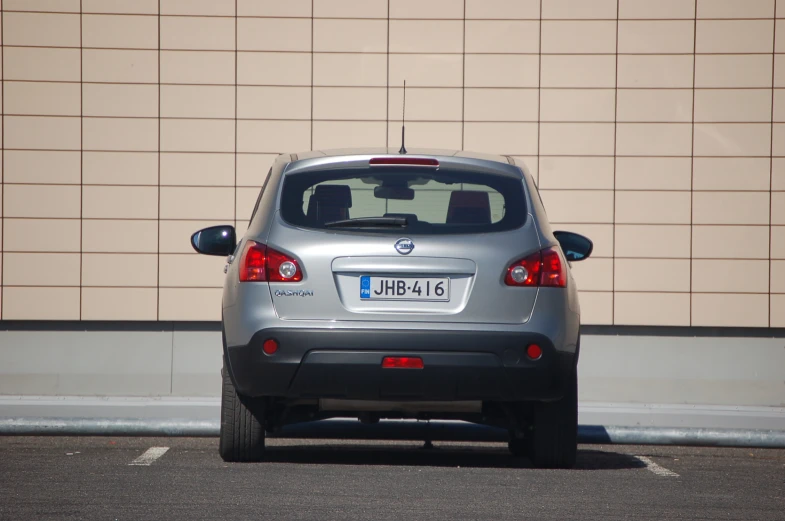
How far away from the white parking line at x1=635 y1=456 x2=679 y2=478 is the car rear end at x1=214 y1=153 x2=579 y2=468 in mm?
938

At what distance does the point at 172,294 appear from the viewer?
1233cm

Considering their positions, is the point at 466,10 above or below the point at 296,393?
above

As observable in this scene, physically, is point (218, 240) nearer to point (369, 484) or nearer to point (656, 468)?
point (369, 484)

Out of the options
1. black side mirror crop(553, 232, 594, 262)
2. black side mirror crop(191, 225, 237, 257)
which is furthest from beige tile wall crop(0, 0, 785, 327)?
black side mirror crop(191, 225, 237, 257)

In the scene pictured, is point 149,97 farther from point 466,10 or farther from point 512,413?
point 512,413

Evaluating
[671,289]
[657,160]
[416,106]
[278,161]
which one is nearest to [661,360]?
[671,289]

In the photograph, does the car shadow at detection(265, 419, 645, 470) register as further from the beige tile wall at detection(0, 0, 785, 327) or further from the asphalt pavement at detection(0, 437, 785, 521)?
the beige tile wall at detection(0, 0, 785, 327)

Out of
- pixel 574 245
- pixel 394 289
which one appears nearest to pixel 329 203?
pixel 394 289

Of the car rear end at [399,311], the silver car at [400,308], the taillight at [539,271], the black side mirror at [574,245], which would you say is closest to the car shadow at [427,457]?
the silver car at [400,308]

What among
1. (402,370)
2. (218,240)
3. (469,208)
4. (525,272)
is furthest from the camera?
(218,240)

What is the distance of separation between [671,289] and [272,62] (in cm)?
454

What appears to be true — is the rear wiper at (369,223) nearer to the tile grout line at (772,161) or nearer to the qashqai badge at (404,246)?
the qashqai badge at (404,246)

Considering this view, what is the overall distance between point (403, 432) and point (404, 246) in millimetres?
2461

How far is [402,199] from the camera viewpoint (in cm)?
630
